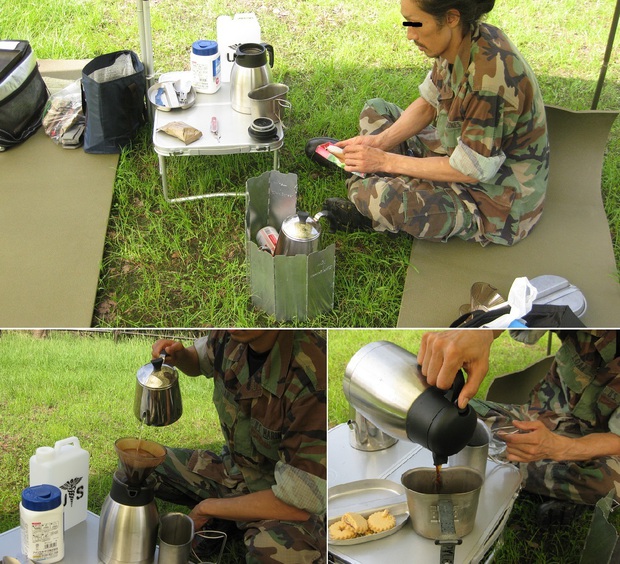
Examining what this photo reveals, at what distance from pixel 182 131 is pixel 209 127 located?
180 mm

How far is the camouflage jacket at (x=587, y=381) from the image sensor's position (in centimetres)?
251

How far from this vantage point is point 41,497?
6.84 ft

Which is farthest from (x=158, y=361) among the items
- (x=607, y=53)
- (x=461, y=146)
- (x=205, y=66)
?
(x=607, y=53)

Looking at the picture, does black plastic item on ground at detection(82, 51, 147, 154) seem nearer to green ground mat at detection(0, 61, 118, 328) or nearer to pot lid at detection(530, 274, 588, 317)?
green ground mat at detection(0, 61, 118, 328)

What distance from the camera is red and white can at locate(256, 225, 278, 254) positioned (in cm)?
397

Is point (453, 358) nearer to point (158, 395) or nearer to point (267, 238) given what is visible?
point (158, 395)

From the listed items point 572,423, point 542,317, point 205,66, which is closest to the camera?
point 572,423

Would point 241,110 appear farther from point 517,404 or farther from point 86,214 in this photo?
point 517,404

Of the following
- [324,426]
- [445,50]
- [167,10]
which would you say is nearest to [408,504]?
[324,426]

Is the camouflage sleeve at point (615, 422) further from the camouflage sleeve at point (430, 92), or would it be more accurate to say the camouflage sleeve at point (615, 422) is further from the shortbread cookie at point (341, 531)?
the camouflage sleeve at point (430, 92)

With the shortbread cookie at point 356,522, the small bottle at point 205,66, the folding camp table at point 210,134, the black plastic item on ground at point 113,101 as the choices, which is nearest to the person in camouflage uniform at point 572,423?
the shortbread cookie at point 356,522

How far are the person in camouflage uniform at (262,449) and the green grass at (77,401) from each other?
0.22ft

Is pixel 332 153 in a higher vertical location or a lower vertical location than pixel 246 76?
lower

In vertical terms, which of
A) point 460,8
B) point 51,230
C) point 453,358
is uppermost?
point 460,8
